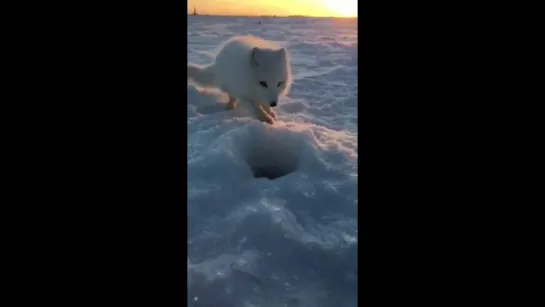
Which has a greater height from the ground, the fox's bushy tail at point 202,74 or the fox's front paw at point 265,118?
the fox's bushy tail at point 202,74

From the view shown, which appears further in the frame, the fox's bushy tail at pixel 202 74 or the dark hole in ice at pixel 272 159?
the fox's bushy tail at pixel 202 74

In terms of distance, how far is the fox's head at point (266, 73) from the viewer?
11.9ft

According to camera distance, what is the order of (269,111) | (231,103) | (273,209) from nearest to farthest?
(273,209) < (269,111) < (231,103)

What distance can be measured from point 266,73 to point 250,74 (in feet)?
0.45

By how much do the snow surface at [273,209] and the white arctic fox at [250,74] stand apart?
0.18 m

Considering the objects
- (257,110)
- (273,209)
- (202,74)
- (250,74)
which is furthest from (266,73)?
(273,209)

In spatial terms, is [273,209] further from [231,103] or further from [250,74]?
[231,103]

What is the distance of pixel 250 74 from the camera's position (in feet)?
12.1

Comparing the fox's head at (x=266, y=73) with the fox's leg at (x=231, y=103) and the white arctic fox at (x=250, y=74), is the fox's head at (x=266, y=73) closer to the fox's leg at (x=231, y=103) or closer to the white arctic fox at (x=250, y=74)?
the white arctic fox at (x=250, y=74)

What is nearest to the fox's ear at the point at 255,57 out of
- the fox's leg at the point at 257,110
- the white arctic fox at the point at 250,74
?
the white arctic fox at the point at 250,74
